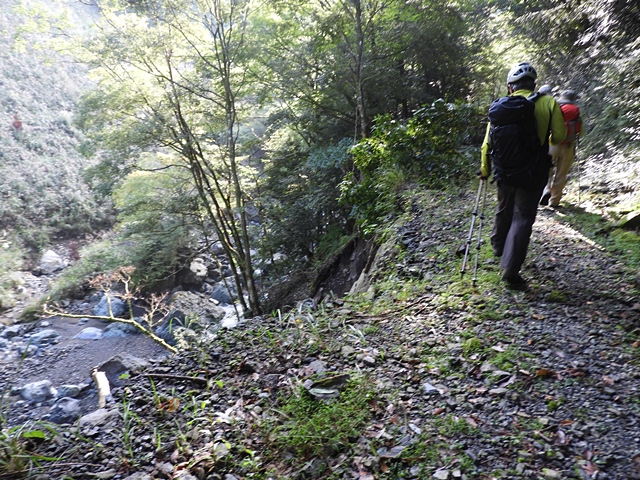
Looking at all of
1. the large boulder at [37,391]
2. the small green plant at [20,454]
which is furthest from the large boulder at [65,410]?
the small green plant at [20,454]

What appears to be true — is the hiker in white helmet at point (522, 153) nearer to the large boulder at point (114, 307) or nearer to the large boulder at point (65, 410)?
the large boulder at point (65, 410)

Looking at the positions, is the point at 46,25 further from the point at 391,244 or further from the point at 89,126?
the point at 391,244

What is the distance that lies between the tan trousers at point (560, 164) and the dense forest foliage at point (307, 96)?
5.55ft

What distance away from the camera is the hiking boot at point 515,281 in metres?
3.97

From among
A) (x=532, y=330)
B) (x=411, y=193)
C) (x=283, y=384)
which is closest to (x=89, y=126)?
(x=411, y=193)

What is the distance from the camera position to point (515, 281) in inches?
157

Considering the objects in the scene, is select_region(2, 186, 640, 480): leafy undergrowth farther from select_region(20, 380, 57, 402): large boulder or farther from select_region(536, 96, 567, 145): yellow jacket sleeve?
select_region(20, 380, 57, 402): large boulder

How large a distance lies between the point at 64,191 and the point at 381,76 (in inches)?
924

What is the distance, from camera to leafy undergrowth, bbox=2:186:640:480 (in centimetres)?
226

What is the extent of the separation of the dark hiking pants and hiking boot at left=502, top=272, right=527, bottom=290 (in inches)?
1.6

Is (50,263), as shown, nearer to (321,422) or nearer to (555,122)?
(321,422)

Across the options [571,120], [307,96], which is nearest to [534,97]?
[571,120]

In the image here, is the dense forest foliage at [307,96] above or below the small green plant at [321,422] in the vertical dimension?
above

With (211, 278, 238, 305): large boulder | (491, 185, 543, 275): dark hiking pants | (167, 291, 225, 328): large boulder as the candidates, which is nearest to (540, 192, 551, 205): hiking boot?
(491, 185, 543, 275): dark hiking pants
